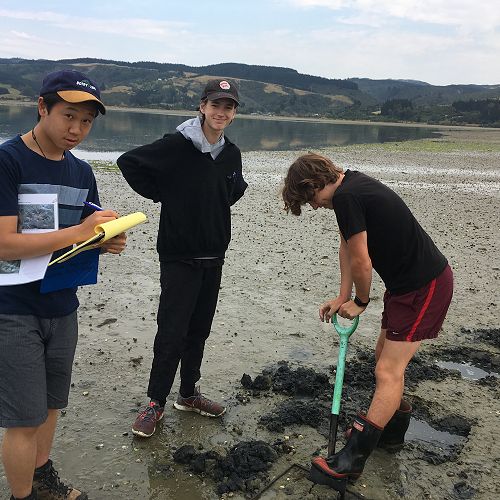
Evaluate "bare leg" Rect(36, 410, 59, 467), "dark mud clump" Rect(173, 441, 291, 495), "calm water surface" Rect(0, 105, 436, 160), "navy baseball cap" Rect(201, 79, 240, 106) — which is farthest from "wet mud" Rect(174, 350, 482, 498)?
"calm water surface" Rect(0, 105, 436, 160)

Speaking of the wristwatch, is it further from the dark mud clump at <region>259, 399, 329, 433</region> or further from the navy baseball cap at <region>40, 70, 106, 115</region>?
the navy baseball cap at <region>40, 70, 106, 115</region>

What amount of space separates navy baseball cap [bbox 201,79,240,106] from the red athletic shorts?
1.82 meters

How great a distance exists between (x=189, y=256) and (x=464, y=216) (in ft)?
35.8

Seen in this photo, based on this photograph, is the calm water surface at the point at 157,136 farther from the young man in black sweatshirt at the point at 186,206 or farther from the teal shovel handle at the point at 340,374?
the teal shovel handle at the point at 340,374

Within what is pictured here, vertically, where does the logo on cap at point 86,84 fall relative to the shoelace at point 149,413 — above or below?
above

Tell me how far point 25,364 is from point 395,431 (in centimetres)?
268

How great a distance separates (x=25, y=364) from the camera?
266 cm

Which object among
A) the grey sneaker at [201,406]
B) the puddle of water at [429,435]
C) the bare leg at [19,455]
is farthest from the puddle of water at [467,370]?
the bare leg at [19,455]

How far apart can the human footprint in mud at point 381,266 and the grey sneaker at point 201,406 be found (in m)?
1.09

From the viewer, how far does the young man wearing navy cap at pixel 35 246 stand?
2568 millimetres

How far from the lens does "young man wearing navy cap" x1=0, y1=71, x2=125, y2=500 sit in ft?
8.43

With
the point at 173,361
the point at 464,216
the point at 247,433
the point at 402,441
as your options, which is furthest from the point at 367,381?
the point at 464,216

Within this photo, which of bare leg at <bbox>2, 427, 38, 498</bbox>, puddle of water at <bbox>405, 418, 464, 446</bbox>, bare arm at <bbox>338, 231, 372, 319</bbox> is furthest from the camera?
puddle of water at <bbox>405, 418, 464, 446</bbox>

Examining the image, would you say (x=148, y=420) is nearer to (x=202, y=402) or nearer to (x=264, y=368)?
(x=202, y=402)
